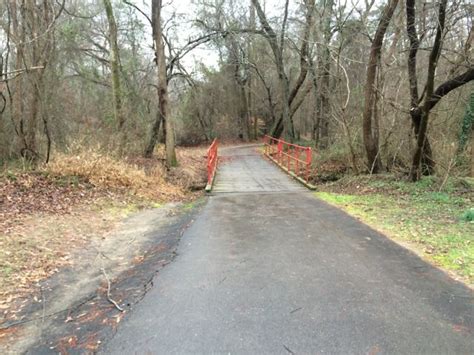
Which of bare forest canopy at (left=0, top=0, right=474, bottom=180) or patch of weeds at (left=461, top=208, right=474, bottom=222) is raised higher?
bare forest canopy at (left=0, top=0, right=474, bottom=180)

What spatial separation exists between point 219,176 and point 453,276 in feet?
35.5

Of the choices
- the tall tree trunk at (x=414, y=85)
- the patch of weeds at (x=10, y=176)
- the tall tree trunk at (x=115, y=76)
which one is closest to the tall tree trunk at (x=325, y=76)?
the tall tree trunk at (x=414, y=85)

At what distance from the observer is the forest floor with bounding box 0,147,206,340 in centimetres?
485

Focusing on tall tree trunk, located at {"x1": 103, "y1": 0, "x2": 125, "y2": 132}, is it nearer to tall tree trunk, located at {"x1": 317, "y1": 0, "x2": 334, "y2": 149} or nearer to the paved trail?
tall tree trunk, located at {"x1": 317, "y1": 0, "x2": 334, "y2": 149}

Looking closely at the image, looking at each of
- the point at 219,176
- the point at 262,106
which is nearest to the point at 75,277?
the point at 219,176

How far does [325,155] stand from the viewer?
15.7 m

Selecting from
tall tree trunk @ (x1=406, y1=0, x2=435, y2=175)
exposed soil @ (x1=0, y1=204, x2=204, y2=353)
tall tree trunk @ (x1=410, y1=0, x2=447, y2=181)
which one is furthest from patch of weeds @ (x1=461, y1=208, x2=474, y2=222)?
exposed soil @ (x1=0, y1=204, x2=204, y2=353)

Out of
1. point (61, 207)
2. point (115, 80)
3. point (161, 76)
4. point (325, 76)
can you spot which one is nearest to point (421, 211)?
point (61, 207)

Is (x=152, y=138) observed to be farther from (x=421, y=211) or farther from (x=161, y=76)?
(x=421, y=211)

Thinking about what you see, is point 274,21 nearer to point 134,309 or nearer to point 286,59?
point 286,59

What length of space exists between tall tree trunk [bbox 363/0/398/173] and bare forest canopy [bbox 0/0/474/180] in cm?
3

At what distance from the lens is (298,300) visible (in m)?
3.84

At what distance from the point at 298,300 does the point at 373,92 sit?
31.1 feet

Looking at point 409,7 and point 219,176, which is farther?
point 219,176
